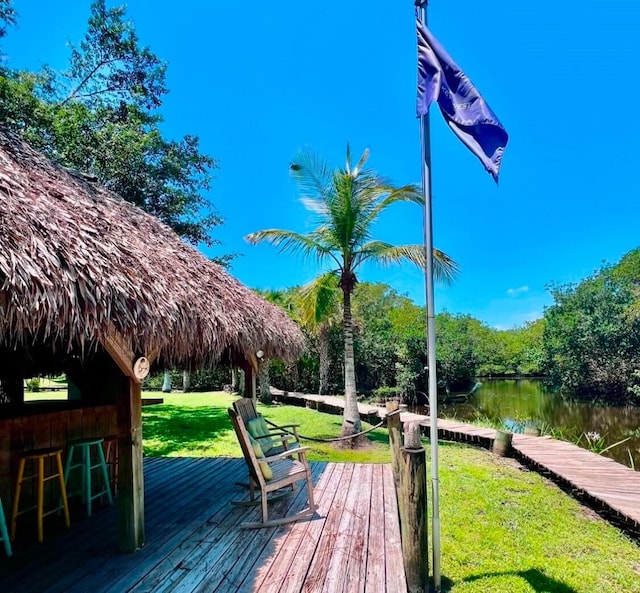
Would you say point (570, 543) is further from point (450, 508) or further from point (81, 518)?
point (81, 518)

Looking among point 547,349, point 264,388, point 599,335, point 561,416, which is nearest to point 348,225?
point 264,388

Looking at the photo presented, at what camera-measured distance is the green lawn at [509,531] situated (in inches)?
172

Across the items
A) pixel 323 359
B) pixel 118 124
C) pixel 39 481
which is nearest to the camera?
pixel 39 481

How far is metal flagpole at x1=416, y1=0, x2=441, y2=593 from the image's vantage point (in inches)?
142

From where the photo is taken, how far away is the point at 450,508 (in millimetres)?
6223

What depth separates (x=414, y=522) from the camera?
3.38m

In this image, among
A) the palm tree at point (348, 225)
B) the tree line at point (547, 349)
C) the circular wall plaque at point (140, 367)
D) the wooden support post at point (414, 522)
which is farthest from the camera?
the tree line at point (547, 349)

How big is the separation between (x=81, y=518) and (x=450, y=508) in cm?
490

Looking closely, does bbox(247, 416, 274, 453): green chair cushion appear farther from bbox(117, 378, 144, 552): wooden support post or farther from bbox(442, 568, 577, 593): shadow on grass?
bbox(442, 568, 577, 593): shadow on grass

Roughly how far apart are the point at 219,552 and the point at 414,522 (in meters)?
1.69

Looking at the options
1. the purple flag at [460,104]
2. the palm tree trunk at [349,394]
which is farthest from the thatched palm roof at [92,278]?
the palm tree trunk at [349,394]

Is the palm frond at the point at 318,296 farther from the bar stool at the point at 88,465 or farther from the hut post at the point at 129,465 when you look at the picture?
the hut post at the point at 129,465

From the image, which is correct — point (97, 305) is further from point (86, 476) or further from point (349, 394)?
point (349, 394)

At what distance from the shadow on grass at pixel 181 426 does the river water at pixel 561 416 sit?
32.7 feet
